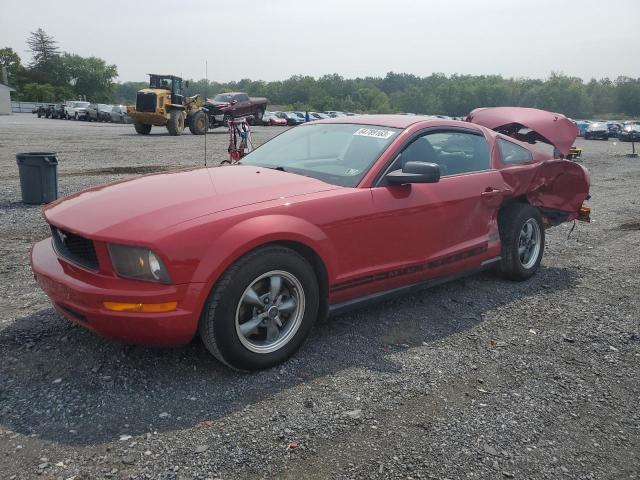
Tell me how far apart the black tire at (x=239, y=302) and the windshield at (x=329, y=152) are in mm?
795

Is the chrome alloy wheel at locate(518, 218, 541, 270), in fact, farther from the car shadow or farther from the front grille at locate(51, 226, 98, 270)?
the front grille at locate(51, 226, 98, 270)

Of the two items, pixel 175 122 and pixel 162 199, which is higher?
pixel 175 122

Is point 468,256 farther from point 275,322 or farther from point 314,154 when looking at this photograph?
point 275,322

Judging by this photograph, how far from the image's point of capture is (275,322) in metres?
3.35

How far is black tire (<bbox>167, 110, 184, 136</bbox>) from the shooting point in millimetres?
A: 26625

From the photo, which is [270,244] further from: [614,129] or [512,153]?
[614,129]

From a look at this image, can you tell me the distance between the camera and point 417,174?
383cm

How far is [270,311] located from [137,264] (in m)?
0.81

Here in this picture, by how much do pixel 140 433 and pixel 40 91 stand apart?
99988mm

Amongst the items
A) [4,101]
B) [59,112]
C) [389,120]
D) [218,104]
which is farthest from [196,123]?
[4,101]

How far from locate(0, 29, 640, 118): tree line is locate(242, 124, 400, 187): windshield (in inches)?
3570

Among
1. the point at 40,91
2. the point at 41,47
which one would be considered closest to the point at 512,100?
the point at 40,91

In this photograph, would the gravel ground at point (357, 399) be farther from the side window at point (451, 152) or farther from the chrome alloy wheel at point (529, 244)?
the side window at point (451, 152)

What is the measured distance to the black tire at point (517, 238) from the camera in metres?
5.07
